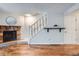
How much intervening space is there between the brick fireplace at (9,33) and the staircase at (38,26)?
892 mm

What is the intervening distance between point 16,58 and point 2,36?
599cm

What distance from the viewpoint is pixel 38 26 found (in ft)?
26.6

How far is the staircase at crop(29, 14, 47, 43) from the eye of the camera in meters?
7.66

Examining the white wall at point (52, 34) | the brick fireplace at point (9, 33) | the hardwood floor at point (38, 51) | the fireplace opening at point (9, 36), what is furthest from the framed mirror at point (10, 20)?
the hardwood floor at point (38, 51)

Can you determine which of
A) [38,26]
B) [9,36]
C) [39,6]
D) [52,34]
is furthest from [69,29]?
[9,36]

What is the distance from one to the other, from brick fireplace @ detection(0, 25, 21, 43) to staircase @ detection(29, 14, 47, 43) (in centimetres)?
89

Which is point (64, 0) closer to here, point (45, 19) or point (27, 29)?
point (45, 19)

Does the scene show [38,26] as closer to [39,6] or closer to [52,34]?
[52,34]

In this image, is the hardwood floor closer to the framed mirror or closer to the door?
the door

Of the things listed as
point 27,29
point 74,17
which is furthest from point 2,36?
point 74,17

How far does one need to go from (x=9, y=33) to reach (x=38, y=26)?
1.85 meters

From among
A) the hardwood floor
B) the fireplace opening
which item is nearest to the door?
the hardwood floor

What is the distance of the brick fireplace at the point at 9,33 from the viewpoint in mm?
7574

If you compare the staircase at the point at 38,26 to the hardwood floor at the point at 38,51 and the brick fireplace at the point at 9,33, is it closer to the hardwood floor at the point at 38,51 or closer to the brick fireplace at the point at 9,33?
the brick fireplace at the point at 9,33
